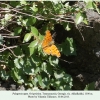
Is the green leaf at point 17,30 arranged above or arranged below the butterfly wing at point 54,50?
above

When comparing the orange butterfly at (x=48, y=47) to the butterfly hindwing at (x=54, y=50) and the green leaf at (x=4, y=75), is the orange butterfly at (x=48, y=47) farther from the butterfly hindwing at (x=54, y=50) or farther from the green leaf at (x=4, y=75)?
the green leaf at (x=4, y=75)

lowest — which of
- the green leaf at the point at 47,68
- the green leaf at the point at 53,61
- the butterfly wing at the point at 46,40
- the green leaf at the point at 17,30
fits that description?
the green leaf at the point at 47,68

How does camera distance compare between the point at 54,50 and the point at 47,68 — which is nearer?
the point at 54,50

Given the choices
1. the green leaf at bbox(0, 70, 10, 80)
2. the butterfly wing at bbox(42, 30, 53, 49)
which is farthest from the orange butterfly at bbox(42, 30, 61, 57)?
the green leaf at bbox(0, 70, 10, 80)

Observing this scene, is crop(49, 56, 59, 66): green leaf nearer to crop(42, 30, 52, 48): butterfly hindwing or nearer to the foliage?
the foliage

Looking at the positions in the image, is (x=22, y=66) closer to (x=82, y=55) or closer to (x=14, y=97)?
(x=14, y=97)

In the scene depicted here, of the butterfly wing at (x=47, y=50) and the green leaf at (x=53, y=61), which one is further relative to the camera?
the green leaf at (x=53, y=61)

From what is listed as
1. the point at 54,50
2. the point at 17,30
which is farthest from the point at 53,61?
the point at 17,30

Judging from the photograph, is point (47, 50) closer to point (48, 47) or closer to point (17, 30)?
point (48, 47)

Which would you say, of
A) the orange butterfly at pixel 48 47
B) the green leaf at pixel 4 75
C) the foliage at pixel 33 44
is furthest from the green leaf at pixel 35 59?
the green leaf at pixel 4 75
